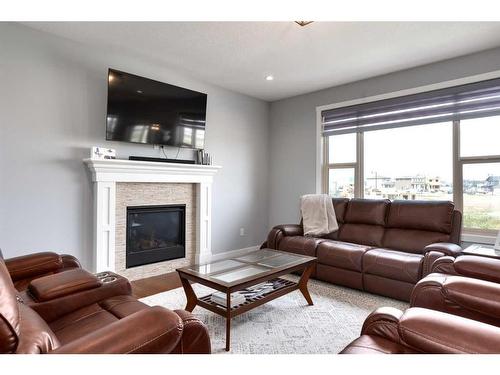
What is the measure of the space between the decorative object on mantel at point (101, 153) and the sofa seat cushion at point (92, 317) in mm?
1775

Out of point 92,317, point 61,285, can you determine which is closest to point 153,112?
point 61,285

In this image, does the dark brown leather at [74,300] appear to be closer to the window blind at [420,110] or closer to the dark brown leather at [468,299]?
the dark brown leather at [468,299]

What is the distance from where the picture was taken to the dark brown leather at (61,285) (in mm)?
1445

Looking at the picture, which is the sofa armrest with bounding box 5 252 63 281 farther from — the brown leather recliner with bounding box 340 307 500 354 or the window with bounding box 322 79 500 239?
the window with bounding box 322 79 500 239

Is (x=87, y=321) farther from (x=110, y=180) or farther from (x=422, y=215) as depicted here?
(x=422, y=215)

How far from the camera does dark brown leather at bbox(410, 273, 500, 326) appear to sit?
122 centimetres

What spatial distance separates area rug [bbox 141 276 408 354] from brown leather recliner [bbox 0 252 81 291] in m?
1.03

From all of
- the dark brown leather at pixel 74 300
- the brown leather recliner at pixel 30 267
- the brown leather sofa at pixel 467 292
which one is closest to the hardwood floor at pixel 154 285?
the brown leather recliner at pixel 30 267

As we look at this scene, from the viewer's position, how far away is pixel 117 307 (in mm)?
1526

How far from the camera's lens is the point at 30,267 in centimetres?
178

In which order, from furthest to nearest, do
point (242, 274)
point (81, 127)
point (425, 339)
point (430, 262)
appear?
point (81, 127) → point (430, 262) → point (242, 274) → point (425, 339)
